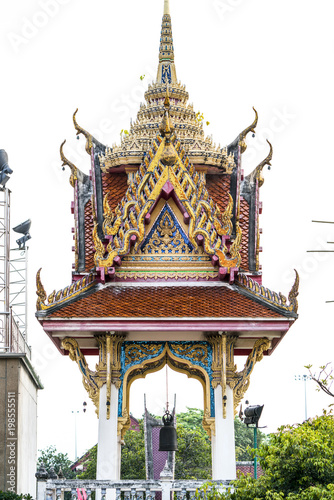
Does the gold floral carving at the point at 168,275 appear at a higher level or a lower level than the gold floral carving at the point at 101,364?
higher

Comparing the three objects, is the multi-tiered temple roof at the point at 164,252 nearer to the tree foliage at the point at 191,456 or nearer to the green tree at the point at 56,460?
the tree foliage at the point at 191,456

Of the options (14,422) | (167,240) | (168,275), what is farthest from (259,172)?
(14,422)

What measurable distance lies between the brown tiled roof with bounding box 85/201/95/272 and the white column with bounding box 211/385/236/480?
3.65m

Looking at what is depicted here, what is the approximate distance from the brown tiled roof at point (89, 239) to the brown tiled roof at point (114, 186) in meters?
0.42

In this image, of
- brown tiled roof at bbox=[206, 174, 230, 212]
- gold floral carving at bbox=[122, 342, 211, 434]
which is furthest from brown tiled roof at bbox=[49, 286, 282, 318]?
brown tiled roof at bbox=[206, 174, 230, 212]

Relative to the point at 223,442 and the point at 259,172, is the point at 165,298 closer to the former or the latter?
the point at 223,442

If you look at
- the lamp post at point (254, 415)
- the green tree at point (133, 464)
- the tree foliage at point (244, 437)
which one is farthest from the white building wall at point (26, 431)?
the tree foliage at point (244, 437)

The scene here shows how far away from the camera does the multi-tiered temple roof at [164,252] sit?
62.1ft

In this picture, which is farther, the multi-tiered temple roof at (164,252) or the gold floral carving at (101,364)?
the gold floral carving at (101,364)

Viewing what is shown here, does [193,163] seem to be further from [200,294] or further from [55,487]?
[55,487]

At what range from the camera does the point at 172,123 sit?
842 inches

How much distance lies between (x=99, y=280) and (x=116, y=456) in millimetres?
3037

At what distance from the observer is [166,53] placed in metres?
23.7

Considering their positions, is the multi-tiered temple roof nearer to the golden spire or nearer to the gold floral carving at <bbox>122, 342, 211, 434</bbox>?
the gold floral carving at <bbox>122, 342, 211, 434</bbox>
